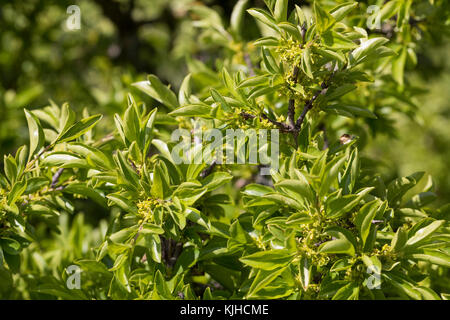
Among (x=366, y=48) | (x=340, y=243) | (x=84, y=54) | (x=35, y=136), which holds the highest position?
(x=84, y=54)

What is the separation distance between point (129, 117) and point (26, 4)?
2.13 metres

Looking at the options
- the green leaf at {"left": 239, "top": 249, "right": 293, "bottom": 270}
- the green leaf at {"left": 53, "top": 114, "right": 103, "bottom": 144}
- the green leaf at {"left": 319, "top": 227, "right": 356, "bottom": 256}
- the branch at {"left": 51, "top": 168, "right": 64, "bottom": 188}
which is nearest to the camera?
the green leaf at {"left": 319, "top": 227, "right": 356, "bottom": 256}

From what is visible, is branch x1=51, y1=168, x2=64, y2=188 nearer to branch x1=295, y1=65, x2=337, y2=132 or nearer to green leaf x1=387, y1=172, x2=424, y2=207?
branch x1=295, y1=65, x2=337, y2=132

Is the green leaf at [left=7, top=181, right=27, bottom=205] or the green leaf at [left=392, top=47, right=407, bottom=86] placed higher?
the green leaf at [left=392, top=47, right=407, bottom=86]

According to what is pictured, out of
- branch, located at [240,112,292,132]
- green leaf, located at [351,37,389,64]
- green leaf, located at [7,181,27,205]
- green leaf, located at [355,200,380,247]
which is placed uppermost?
green leaf, located at [351,37,389,64]

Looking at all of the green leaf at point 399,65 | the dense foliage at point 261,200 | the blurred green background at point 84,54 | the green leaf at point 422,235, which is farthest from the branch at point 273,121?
the blurred green background at point 84,54

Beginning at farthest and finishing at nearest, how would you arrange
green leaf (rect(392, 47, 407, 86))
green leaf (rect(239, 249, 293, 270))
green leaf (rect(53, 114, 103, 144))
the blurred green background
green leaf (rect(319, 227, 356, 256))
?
1. the blurred green background
2. green leaf (rect(392, 47, 407, 86))
3. green leaf (rect(53, 114, 103, 144))
4. green leaf (rect(239, 249, 293, 270))
5. green leaf (rect(319, 227, 356, 256))

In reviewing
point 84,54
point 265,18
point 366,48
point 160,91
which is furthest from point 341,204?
point 84,54

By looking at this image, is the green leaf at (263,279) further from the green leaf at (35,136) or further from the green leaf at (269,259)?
the green leaf at (35,136)

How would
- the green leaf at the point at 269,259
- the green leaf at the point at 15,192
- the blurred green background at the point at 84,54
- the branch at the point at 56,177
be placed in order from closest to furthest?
the green leaf at the point at 269,259
the green leaf at the point at 15,192
the branch at the point at 56,177
the blurred green background at the point at 84,54

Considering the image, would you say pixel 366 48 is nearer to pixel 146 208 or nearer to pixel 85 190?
pixel 146 208

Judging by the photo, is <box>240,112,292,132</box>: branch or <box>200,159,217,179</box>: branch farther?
<box>200,159,217,179</box>: branch

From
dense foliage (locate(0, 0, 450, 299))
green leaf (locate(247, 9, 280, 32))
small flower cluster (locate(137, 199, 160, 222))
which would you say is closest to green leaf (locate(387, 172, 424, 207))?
dense foliage (locate(0, 0, 450, 299))
